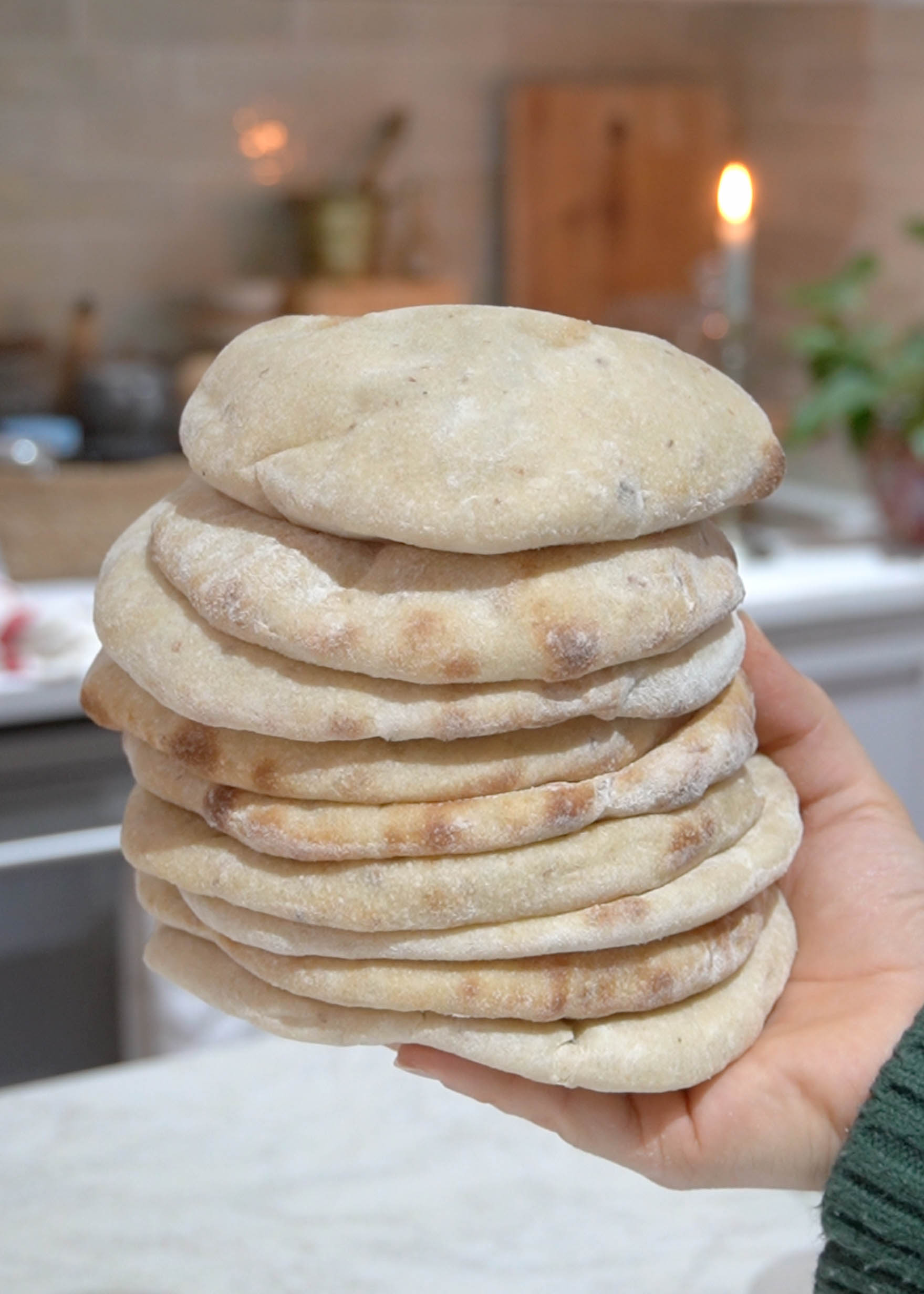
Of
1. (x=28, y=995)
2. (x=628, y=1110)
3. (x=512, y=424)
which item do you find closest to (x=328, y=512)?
(x=512, y=424)

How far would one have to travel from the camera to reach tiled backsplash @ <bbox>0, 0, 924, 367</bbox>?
225 cm

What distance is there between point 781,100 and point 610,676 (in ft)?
7.68

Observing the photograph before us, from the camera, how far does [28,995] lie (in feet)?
5.73

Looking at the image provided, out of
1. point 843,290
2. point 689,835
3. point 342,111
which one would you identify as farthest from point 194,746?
point 342,111

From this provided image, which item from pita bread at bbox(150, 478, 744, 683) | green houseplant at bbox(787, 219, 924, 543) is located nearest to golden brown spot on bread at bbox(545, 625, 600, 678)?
pita bread at bbox(150, 478, 744, 683)

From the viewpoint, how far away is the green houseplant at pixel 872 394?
2076mm

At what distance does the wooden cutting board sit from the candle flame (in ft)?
1.64

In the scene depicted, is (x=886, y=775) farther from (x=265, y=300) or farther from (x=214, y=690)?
(x=214, y=690)

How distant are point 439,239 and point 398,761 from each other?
2042 millimetres

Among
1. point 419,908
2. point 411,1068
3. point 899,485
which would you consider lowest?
point 899,485

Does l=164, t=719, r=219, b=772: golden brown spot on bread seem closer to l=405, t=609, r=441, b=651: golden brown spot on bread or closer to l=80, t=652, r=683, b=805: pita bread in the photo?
l=80, t=652, r=683, b=805: pita bread

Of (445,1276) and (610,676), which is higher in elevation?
(610,676)

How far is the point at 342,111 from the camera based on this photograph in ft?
7.92

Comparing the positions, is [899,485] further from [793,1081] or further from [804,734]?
[793,1081]
